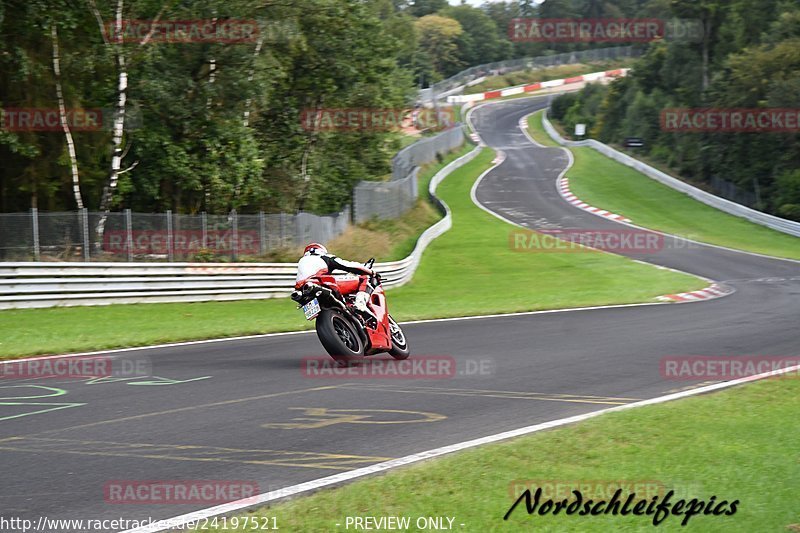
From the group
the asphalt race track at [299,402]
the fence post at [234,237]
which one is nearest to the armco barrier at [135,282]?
the fence post at [234,237]

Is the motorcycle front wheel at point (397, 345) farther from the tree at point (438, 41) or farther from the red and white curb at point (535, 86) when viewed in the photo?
the tree at point (438, 41)

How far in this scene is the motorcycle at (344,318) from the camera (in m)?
10.9

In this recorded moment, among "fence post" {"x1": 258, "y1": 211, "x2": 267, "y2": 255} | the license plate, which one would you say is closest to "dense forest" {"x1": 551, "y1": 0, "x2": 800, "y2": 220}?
"fence post" {"x1": 258, "y1": 211, "x2": 267, "y2": 255}

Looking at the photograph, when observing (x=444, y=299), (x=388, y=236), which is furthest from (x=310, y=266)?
(x=388, y=236)

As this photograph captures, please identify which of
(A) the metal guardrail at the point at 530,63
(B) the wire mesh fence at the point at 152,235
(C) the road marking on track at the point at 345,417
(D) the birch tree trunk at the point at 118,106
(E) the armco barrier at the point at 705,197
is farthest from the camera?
(A) the metal guardrail at the point at 530,63

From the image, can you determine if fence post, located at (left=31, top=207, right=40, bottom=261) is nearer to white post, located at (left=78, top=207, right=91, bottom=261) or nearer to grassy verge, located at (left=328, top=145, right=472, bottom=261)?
white post, located at (left=78, top=207, right=91, bottom=261)

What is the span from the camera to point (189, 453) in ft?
23.0

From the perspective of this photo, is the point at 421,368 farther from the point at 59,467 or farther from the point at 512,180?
the point at 512,180

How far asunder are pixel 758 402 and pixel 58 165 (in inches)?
791

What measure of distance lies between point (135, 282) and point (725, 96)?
1531 inches

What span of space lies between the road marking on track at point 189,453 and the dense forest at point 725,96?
40551 mm

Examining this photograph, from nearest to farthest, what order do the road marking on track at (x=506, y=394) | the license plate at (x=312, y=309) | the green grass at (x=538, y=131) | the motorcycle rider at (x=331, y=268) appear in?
the road marking on track at (x=506, y=394) → the license plate at (x=312, y=309) → the motorcycle rider at (x=331, y=268) → the green grass at (x=538, y=131)

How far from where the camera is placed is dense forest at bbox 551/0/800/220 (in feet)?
148

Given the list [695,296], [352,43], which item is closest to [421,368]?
[695,296]
